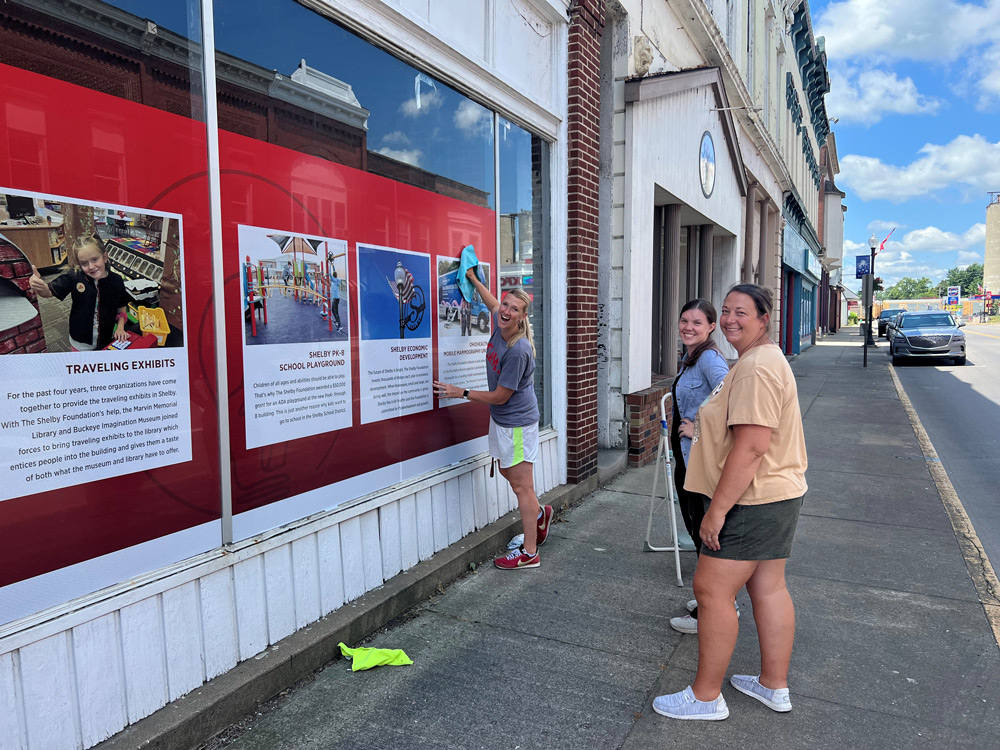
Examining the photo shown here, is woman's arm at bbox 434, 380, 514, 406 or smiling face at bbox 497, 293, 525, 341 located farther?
woman's arm at bbox 434, 380, 514, 406

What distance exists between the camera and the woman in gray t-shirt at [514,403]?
14.3ft

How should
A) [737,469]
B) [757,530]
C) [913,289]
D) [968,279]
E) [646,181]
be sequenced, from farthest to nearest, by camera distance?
[913,289], [968,279], [646,181], [757,530], [737,469]

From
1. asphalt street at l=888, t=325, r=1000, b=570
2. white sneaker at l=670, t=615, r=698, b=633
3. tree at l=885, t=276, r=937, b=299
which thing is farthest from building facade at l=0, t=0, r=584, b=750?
tree at l=885, t=276, r=937, b=299

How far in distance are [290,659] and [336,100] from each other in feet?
9.55

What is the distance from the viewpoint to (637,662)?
11.3 feet

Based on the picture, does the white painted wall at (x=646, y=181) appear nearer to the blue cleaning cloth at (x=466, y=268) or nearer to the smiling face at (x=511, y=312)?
the blue cleaning cloth at (x=466, y=268)

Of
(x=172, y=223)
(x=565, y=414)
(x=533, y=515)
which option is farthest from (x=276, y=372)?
(x=565, y=414)

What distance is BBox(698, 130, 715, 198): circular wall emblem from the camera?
10133 millimetres

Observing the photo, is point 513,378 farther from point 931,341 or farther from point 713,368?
point 931,341

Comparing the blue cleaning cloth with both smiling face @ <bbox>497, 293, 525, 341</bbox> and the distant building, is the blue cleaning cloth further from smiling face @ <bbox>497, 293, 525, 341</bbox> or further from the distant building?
the distant building

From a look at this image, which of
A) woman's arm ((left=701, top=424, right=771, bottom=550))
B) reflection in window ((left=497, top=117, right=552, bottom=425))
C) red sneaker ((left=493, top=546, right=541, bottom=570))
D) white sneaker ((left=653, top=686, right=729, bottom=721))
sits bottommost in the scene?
white sneaker ((left=653, top=686, right=729, bottom=721))

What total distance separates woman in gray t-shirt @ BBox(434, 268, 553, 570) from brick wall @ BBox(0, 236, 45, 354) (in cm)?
239

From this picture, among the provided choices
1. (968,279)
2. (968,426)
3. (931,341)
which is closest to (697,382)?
(968,426)

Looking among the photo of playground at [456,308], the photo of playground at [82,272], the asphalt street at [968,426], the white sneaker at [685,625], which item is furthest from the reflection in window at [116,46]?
the asphalt street at [968,426]
